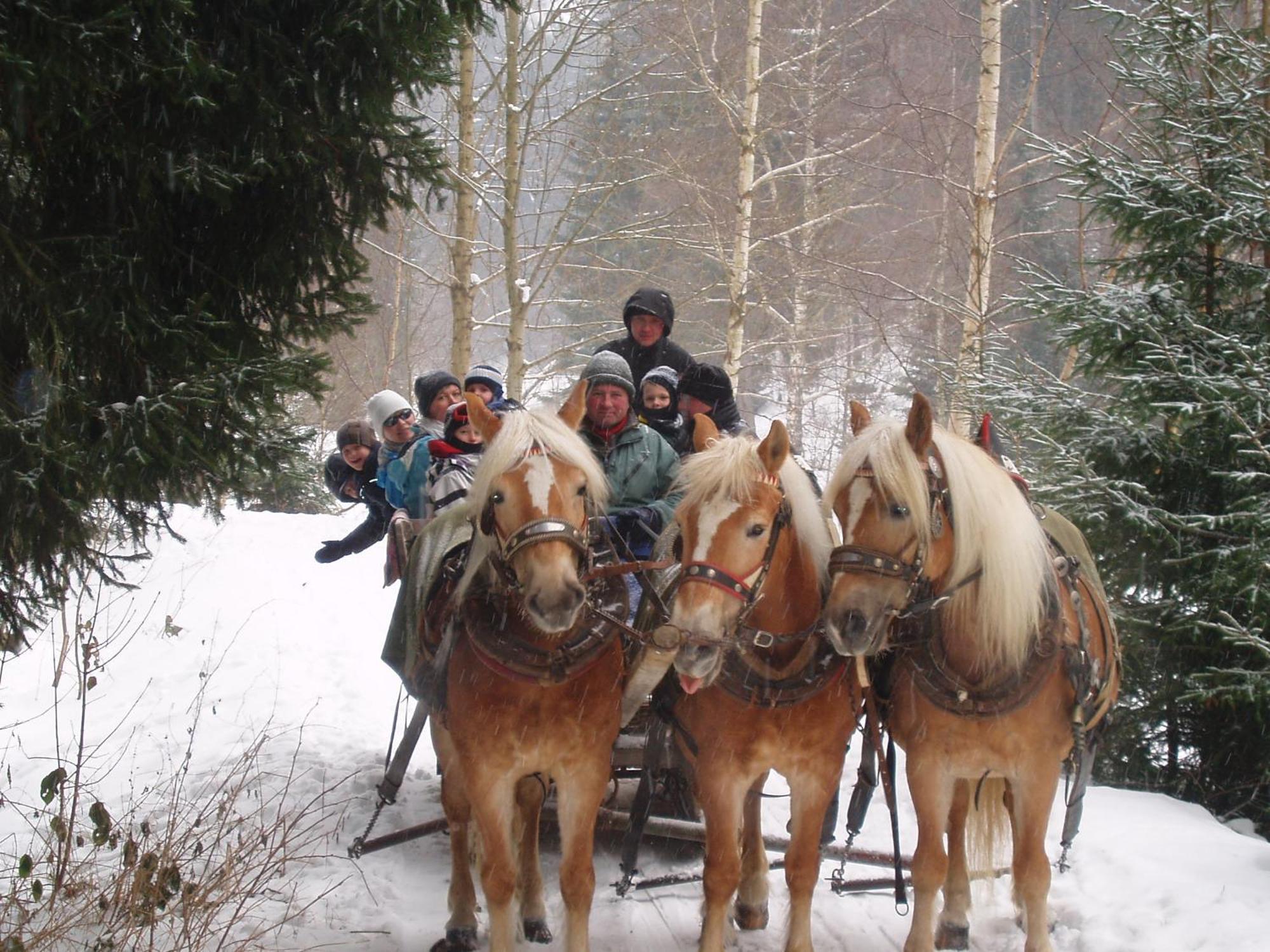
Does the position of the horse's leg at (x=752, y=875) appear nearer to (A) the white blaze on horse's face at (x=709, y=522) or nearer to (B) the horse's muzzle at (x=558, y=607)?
(A) the white blaze on horse's face at (x=709, y=522)

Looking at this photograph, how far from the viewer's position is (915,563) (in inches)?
118

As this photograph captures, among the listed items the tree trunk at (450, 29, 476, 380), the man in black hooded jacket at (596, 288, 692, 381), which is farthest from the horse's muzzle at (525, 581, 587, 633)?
the tree trunk at (450, 29, 476, 380)

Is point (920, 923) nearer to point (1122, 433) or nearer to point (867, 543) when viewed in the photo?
point (867, 543)

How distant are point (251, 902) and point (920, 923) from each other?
8.30ft

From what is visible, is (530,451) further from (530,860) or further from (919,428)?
(530,860)

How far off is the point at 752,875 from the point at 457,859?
1.20m

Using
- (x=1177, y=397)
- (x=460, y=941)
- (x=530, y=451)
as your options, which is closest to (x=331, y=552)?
(x=460, y=941)

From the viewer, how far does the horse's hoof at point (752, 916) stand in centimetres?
390

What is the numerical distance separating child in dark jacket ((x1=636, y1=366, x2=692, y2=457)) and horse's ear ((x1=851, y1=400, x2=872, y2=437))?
1.31 metres

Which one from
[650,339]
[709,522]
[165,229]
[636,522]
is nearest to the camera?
[709,522]

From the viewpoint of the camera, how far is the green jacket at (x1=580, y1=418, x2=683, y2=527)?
13.2ft

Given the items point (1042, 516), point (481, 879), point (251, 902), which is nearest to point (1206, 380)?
point (1042, 516)

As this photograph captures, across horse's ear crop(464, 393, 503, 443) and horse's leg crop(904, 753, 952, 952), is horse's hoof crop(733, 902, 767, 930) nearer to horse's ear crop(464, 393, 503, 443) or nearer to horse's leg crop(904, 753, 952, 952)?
horse's leg crop(904, 753, 952, 952)

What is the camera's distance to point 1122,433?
5.30 metres
